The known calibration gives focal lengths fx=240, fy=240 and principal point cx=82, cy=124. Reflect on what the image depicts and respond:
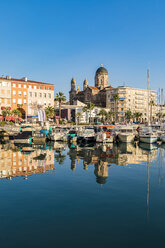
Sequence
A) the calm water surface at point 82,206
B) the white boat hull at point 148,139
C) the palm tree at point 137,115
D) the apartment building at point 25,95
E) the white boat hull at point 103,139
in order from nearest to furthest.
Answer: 1. the calm water surface at point 82,206
2. the white boat hull at point 148,139
3. the white boat hull at point 103,139
4. the apartment building at point 25,95
5. the palm tree at point 137,115

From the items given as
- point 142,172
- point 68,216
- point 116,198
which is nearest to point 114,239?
point 68,216

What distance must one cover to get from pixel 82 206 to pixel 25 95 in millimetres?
87920

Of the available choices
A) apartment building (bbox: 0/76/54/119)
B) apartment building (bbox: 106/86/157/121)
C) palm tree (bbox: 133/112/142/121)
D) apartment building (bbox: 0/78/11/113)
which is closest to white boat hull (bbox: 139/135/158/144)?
apartment building (bbox: 0/76/54/119)

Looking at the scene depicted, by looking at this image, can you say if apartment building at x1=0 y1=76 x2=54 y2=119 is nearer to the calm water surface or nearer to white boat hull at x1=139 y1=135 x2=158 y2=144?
white boat hull at x1=139 y1=135 x2=158 y2=144

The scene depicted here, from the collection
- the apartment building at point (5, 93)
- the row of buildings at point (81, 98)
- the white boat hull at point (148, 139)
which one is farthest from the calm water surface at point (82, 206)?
the apartment building at point (5, 93)

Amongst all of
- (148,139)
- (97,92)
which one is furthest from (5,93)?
(97,92)

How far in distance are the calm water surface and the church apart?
127m

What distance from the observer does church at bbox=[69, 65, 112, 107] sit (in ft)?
497

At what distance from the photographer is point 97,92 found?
155 metres

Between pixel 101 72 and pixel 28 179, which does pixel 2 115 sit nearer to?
pixel 28 179

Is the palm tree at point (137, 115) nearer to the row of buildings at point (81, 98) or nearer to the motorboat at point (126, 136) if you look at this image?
the row of buildings at point (81, 98)

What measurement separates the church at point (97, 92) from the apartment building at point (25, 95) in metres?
52.3

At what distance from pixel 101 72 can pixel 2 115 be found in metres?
89.8

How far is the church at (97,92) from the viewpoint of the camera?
152 m
